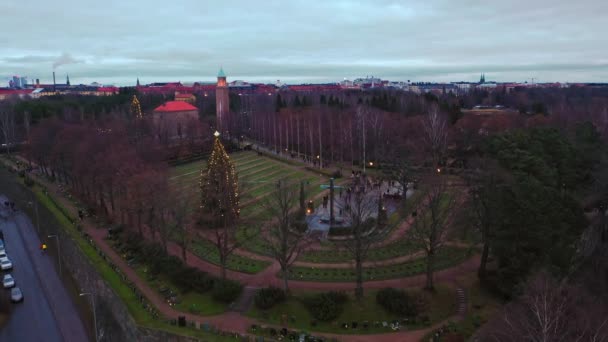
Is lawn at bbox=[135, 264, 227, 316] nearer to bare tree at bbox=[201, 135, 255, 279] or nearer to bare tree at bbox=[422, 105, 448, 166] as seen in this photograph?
bare tree at bbox=[201, 135, 255, 279]

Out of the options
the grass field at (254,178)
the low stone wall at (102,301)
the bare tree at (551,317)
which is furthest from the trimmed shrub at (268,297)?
the grass field at (254,178)

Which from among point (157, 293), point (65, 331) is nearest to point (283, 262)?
point (157, 293)

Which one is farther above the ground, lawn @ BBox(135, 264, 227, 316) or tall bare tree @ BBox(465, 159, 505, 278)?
tall bare tree @ BBox(465, 159, 505, 278)

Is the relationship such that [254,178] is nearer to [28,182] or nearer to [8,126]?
[28,182]

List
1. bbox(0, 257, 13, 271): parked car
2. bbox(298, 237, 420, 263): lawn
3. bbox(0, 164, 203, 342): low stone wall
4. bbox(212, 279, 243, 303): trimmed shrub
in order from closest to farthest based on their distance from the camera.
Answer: bbox(0, 164, 203, 342): low stone wall → bbox(212, 279, 243, 303): trimmed shrub → bbox(298, 237, 420, 263): lawn → bbox(0, 257, 13, 271): parked car

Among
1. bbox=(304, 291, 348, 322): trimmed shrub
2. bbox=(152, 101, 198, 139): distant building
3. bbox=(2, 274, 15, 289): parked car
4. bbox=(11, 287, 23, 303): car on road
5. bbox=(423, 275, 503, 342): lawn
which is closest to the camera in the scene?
bbox=(423, 275, 503, 342): lawn

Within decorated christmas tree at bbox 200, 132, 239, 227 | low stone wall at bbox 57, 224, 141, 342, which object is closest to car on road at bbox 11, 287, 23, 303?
low stone wall at bbox 57, 224, 141, 342

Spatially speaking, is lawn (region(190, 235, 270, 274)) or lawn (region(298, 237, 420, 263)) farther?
lawn (region(298, 237, 420, 263))
